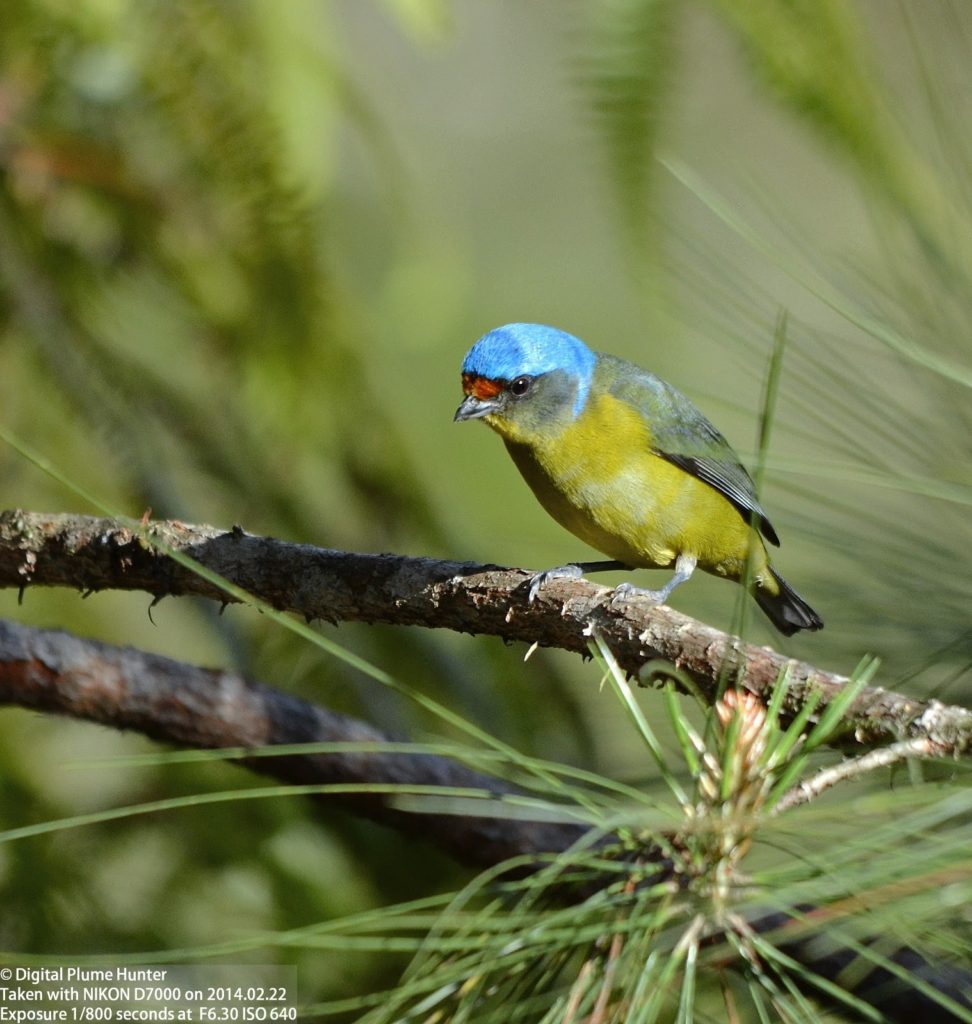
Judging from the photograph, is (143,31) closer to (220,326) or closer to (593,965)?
(220,326)

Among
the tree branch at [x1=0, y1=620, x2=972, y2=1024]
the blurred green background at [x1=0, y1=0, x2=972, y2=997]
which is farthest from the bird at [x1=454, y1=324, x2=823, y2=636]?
the tree branch at [x1=0, y1=620, x2=972, y2=1024]

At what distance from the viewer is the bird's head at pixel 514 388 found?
308cm

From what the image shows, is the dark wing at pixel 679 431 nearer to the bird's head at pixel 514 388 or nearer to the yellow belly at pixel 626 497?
the yellow belly at pixel 626 497

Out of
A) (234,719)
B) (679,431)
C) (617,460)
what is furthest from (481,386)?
(234,719)

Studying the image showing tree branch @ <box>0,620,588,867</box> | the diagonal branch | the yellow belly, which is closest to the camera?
the diagonal branch

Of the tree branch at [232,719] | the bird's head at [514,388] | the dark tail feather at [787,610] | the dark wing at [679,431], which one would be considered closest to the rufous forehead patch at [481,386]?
the bird's head at [514,388]

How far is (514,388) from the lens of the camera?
122 inches

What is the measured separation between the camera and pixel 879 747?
131 cm

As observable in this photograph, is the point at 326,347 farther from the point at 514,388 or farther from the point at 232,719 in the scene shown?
the point at 232,719

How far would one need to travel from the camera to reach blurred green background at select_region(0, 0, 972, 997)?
204cm

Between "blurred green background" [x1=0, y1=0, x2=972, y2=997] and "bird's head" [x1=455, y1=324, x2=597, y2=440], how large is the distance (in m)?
0.21

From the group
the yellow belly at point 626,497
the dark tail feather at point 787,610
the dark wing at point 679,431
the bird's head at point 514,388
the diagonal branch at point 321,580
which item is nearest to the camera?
the diagonal branch at point 321,580

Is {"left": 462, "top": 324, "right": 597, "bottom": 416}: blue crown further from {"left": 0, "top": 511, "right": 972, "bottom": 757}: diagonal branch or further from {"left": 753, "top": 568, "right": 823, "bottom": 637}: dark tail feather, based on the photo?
{"left": 0, "top": 511, "right": 972, "bottom": 757}: diagonal branch

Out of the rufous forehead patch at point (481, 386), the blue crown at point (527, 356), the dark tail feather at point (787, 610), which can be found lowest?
the dark tail feather at point (787, 610)
